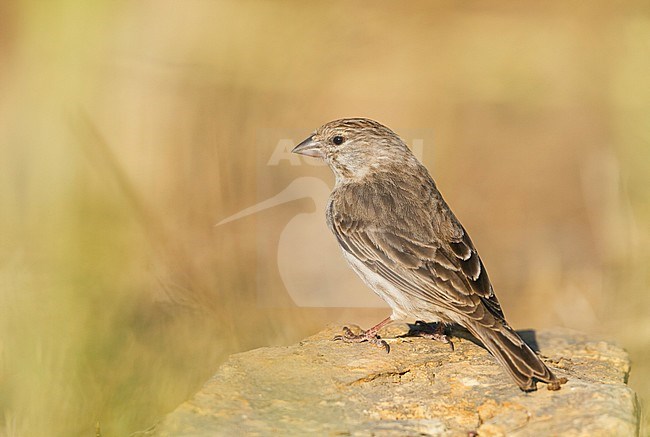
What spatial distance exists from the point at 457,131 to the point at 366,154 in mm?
2608

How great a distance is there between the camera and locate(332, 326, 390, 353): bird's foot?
547 cm

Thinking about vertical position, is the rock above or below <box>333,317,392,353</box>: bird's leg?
below

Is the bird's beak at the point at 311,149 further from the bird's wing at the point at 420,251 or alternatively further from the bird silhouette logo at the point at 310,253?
the bird silhouette logo at the point at 310,253

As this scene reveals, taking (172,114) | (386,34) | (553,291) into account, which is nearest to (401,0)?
(386,34)

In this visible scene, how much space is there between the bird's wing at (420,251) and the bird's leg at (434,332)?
31 cm

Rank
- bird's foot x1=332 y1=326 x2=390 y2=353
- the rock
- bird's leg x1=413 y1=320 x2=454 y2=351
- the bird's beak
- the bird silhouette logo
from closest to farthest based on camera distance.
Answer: the rock
bird's foot x1=332 y1=326 x2=390 y2=353
bird's leg x1=413 y1=320 x2=454 y2=351
the bird's beak
the bird silhouette logo

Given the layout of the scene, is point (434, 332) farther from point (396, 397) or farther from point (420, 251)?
point (396, 397)

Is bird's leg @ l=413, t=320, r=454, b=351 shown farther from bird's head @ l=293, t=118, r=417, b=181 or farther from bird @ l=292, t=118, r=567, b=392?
bird's head @ l=293, t=118, r=417, b=181

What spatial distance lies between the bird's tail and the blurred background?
1.08 meters

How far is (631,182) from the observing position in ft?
24.8

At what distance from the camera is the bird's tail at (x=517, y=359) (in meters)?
4.60

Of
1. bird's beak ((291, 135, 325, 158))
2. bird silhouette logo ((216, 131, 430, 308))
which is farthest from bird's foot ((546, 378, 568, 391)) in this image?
bird silhouette logo ((216, 131, 430, 308))

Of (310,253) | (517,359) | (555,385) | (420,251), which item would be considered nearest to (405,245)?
(420,251)

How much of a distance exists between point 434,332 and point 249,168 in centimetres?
244
